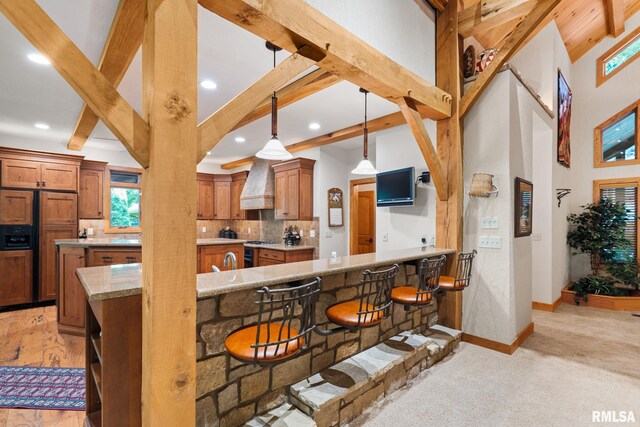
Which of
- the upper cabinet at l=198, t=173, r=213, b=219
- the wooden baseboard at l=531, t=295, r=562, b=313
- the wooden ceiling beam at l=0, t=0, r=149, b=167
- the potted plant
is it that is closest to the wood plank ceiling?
the potted plant

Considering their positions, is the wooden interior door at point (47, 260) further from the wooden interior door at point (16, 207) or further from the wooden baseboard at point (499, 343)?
the wooden baseboard at point (499, 343)

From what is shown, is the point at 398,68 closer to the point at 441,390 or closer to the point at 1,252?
the point at 441,390

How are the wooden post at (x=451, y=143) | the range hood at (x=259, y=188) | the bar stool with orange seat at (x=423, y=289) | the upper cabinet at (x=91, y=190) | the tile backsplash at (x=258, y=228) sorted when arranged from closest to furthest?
the bar stool with orange seat at (x=423, y=289), the wooden post at (x=451, y=143), the upper cabinet at (x=91, y=190), the tile backsplash at (x=258, y=228), the range hood at (x=259, y=188)

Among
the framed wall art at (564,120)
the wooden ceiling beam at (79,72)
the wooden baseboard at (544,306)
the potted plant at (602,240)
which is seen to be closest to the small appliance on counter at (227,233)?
the wooden baseboard at (544,306)

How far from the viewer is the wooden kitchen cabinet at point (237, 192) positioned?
726 centimetres

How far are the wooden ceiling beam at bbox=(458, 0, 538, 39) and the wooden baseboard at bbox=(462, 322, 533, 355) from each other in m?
3.39

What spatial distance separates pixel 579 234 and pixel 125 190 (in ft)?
28.3

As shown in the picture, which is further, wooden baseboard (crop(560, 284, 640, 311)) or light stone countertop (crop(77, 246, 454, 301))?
wooden baseboard (crop(560, 284, 640, 311))

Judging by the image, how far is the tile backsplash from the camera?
19.5 feet

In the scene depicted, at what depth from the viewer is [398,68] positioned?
276 centimetres

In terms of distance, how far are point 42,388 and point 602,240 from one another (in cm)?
750

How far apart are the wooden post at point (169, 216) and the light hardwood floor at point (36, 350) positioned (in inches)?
56.6

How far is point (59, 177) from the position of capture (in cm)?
513

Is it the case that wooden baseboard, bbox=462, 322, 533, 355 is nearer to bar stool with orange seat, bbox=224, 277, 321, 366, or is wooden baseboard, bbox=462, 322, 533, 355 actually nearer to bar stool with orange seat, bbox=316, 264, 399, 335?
bar stool with orange seat, bbox=316, 264, 399, 335
